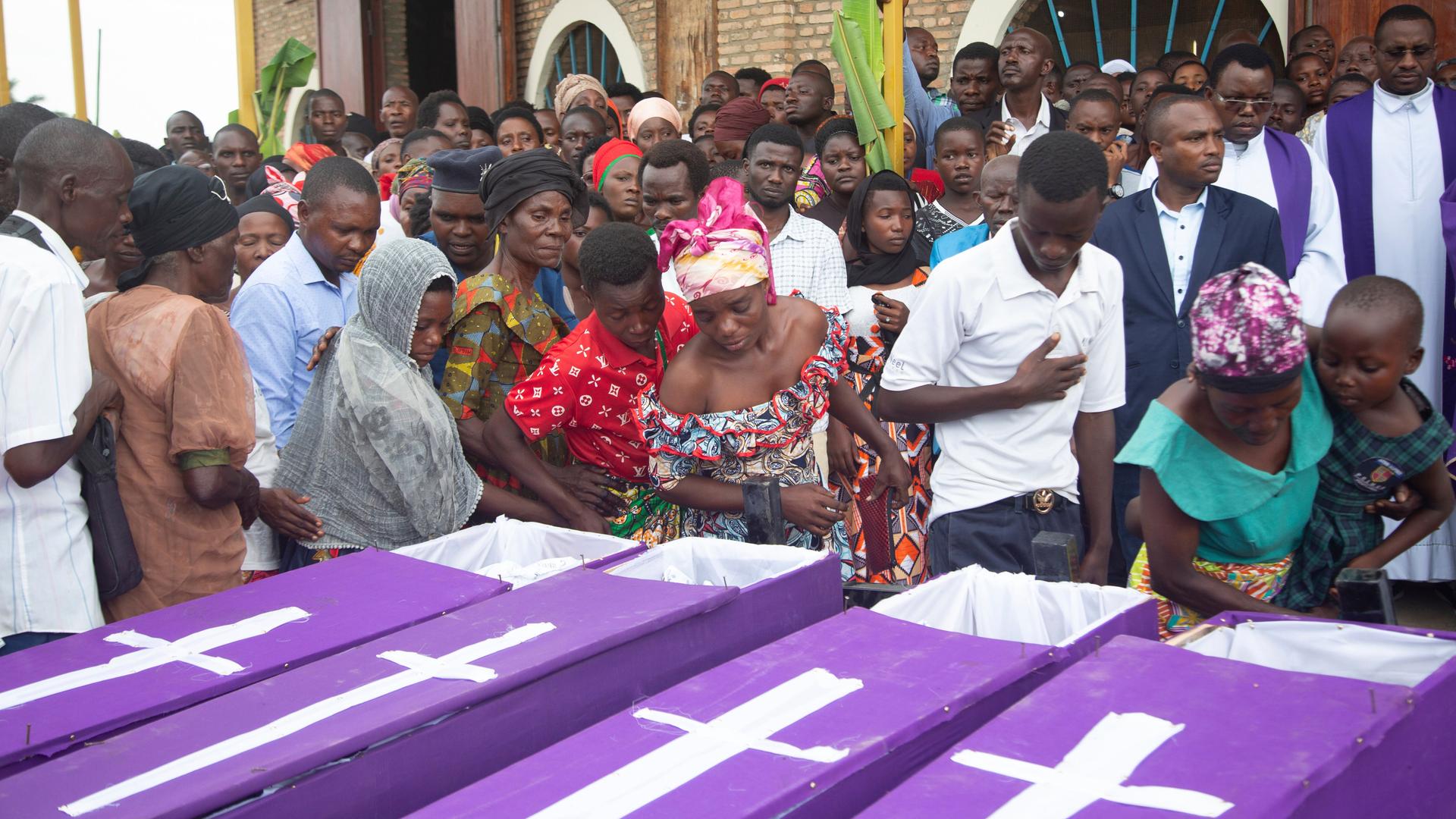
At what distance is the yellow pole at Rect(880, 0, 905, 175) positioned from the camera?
4.92 metres

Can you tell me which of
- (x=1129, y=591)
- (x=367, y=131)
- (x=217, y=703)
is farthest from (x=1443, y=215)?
(x=367, y=131)

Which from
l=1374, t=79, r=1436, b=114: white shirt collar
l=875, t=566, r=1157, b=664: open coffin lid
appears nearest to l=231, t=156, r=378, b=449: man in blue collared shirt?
l=875, t=566, r=1157, b=664: open coffin lid

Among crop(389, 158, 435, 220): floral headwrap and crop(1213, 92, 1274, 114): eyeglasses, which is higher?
crop(1213, 92, 1274, 114): eyeglasses

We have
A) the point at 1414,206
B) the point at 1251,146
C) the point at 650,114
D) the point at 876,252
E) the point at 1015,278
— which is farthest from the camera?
the point at 650,114

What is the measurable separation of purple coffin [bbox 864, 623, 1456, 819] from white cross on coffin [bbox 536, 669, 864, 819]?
0.58 ft

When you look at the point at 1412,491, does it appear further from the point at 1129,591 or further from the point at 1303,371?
the point at 1129,591

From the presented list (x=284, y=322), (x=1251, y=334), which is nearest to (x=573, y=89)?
(x=284, y=322)

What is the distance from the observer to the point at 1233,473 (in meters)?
2.19

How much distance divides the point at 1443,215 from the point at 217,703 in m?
4.33

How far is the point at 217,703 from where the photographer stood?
1.60m

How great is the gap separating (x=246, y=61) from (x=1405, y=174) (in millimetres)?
7085

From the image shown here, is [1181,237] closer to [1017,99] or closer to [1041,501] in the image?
[1041,501]

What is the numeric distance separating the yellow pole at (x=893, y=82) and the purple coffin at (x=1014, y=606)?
10.5ft

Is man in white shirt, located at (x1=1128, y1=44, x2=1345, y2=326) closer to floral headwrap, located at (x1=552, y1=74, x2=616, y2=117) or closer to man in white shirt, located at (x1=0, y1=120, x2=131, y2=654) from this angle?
man in white shirt, located at (x1=0, y1=120, x2=131, y2=654)
